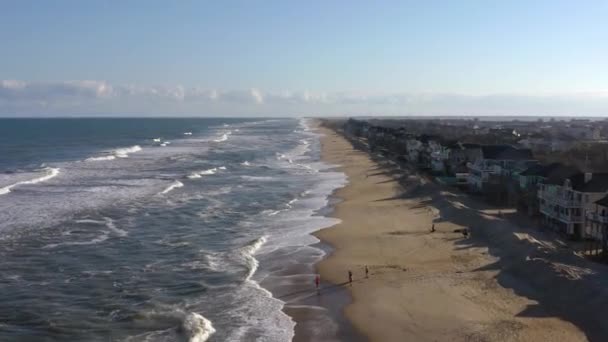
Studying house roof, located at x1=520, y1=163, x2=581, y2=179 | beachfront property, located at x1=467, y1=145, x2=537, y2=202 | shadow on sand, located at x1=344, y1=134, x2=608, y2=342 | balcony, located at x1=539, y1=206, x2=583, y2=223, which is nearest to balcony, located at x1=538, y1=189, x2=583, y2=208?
balcony, located at x1=539, y1=206, x2=583, y2=223

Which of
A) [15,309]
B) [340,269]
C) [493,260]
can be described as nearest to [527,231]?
[493,260]

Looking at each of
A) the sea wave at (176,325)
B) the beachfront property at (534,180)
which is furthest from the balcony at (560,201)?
the sea wave at (176,325)

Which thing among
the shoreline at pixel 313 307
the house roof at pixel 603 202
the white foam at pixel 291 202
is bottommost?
the shoreline at pixel 313 307

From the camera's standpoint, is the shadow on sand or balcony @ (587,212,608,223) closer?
the shadow on sand

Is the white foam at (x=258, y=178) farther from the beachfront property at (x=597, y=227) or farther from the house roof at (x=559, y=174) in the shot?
the beachfront property at (x=597, y=227)

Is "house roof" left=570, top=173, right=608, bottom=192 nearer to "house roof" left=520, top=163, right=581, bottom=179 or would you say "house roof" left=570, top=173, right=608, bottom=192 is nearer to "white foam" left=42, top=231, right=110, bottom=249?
"house roof" left=520, top=163, right=581, bottom=179

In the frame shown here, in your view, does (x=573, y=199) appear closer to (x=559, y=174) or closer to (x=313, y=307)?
(x=559, y=174)
